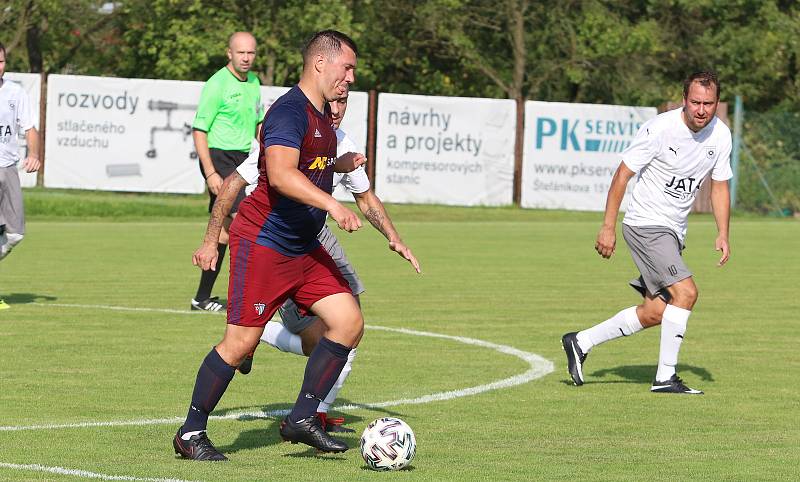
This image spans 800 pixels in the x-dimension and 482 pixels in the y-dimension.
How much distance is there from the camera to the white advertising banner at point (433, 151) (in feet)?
109

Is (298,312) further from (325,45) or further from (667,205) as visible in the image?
(667,205)

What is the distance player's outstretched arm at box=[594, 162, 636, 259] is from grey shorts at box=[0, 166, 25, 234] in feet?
20.8

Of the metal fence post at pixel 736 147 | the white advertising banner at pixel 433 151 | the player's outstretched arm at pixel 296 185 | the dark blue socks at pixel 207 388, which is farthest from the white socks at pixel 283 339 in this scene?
the metal fence post at pixel 736 147

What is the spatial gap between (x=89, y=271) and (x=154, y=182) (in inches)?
536

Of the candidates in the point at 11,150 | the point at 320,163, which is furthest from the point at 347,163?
the point at 11,150

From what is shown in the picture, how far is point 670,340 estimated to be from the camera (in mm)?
10500

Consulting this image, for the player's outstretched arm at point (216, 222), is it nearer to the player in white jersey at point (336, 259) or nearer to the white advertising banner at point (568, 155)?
the player in white jersey at point (336, 259)

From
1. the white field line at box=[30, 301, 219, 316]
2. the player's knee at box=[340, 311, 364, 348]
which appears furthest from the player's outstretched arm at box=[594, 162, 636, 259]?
the white field line at box=[30, 301, 219, 316]

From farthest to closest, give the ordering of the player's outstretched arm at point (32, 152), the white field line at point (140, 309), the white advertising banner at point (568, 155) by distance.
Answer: the white advertising banner at point (568, 155) < the white field line at point (140, 309) < the player's outstretched arm at point (32, 152)

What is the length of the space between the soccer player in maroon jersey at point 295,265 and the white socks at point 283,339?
1.12 metres

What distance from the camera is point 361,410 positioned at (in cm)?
935

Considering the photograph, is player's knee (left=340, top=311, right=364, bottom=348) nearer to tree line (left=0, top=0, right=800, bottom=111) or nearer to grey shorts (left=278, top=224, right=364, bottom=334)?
grey shorts (left=278, top=224, right=364, bottom=334)

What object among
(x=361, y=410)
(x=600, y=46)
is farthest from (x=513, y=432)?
(x=600, y=46)

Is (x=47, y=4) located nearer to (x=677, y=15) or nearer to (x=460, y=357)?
(x=677, y=15)
